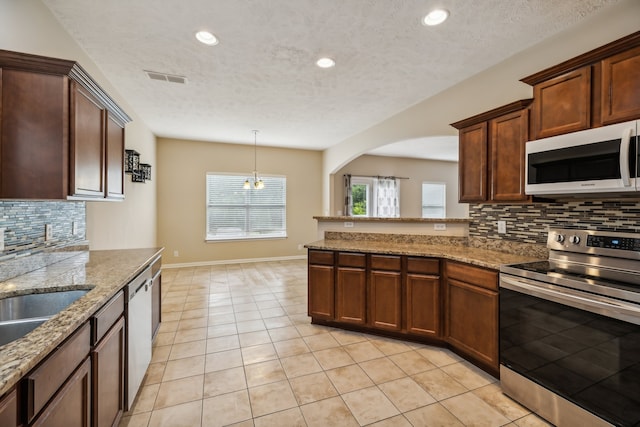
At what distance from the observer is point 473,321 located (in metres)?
2.36

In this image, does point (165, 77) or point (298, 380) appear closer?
point (298, 380)

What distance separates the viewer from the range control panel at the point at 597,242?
170cm

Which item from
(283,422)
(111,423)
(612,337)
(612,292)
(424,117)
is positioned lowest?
(283,422)

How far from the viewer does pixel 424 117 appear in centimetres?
381

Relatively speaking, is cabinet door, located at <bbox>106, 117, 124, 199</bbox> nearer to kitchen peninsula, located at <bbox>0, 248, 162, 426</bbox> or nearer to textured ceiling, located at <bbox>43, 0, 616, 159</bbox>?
kitchen peninsula, located at <bbox>0, 248, 162, 426</bbox>

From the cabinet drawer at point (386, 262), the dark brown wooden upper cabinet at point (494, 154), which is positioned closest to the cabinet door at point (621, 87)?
the dark brown wooden upper cabinet at point (494, 154)

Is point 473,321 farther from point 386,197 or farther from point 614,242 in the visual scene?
point 386,197

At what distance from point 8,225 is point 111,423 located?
1.32 m

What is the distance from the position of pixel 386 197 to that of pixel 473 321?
5.45 metres

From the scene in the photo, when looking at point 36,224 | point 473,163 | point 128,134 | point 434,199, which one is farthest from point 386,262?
point 434,199

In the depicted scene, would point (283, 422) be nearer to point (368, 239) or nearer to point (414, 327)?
point (414, 327)

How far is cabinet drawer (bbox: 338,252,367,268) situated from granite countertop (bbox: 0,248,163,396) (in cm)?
171

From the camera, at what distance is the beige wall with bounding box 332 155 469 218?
7282 millimetres

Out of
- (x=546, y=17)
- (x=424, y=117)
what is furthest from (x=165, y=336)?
(x=546, y=17)
